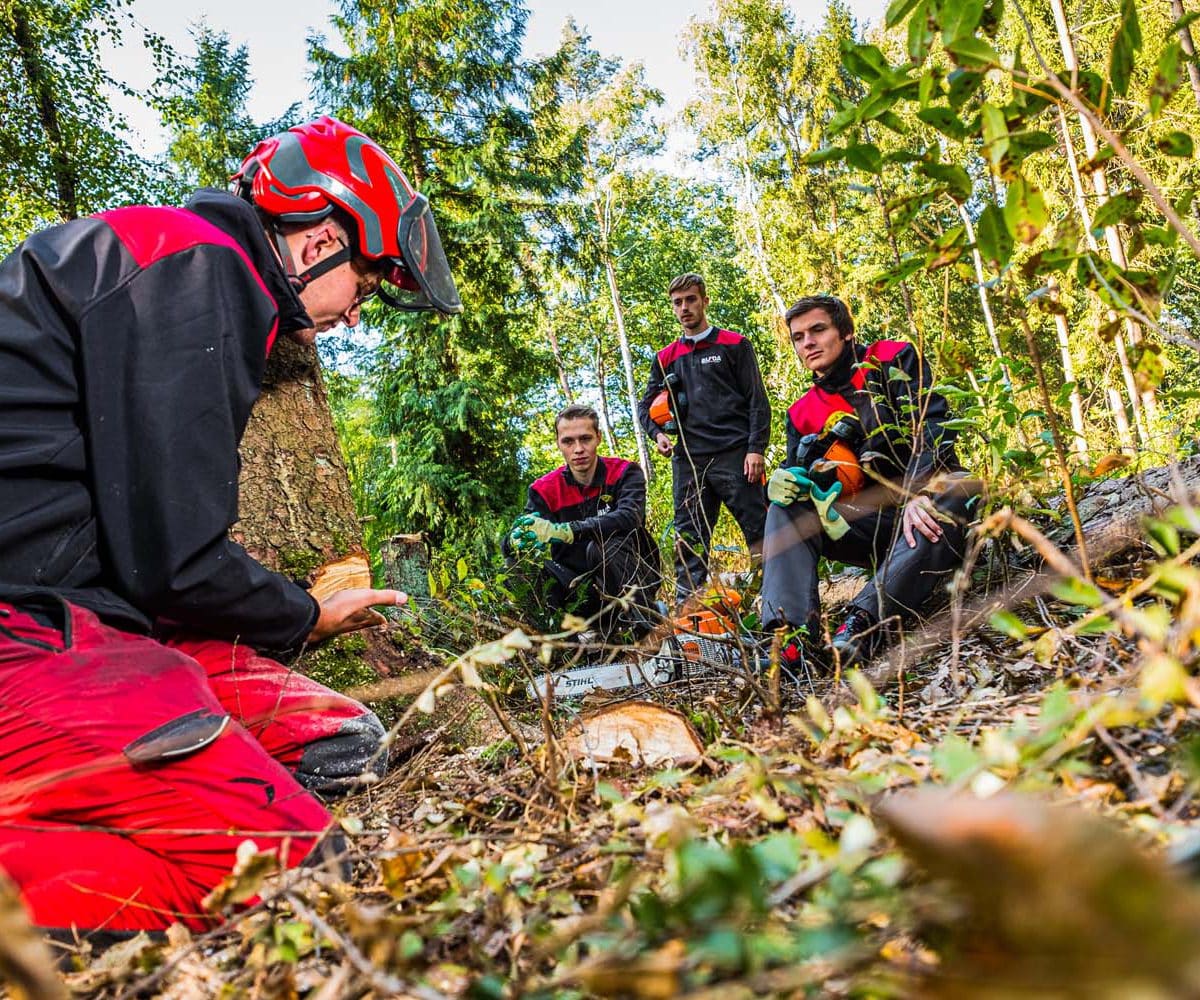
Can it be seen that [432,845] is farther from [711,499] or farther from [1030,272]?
[711,499]

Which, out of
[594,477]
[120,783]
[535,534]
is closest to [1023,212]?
[120,783]

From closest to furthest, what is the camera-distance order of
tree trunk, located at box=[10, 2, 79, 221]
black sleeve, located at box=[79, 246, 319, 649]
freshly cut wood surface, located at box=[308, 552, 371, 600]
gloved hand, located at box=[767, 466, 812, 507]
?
1. black sleeve, located at box=[79, 246, 319, 649]
2. freshly cut wood surface, located at box=[308, 552, 371, 600]
3. gloved hand, located at box=[767, 466, 812, 507]
4. tree trunk, located at box=[10, 2, 79, 221]

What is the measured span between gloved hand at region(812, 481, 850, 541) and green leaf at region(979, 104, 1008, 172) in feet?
6.93

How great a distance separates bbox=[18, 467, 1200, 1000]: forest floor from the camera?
1.48 ft

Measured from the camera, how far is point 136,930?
1551 millimetres

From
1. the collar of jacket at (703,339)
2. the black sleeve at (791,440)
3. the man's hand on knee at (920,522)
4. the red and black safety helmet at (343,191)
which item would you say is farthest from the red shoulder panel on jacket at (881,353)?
the collar of jacket at (703,339)

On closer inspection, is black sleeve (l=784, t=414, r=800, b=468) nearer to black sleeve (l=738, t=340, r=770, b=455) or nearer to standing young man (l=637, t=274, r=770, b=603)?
standing young man (l=637, t=274, r=770, b=603)

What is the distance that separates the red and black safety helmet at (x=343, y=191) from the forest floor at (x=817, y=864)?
172 centimetres

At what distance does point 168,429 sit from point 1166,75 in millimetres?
2203

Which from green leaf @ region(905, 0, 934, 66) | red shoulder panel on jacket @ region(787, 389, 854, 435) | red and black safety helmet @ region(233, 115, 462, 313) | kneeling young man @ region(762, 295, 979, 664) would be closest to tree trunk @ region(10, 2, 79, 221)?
red and black safety helmet @ region(233, 115, 462, 313)

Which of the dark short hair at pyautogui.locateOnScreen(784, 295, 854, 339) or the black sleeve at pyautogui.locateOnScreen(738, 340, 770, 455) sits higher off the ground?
the dark short hair at pyautogui.locateOnScreen(784, 295, 854, 339)

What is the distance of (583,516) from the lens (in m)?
7.07

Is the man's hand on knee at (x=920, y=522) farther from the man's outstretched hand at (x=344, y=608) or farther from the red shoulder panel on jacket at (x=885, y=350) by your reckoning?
the man's outstretched hand at (x=344, y=608)

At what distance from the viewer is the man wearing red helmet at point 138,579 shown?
65.4 inches
